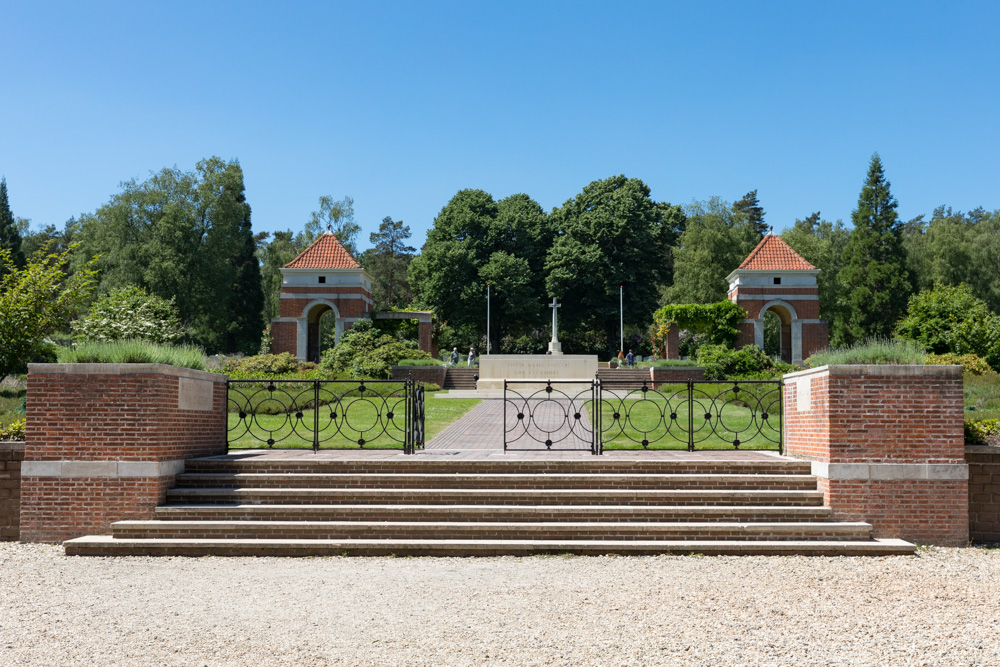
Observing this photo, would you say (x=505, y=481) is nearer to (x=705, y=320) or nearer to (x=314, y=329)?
(x=705, y=320)

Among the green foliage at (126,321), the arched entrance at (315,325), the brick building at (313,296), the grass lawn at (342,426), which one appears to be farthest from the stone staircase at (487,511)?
the arched entrance at (315,325)

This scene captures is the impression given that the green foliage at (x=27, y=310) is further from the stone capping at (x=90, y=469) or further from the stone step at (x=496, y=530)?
the stone step at (x=496, y=530)

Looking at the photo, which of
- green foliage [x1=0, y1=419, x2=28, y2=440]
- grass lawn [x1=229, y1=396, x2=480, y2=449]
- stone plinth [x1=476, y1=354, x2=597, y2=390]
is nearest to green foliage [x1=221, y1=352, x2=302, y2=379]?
grass lawn [x1=229, y1=396, x2=480, y2=449]

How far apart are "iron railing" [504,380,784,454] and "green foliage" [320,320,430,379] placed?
838cm

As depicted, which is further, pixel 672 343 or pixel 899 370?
pixel 672 343

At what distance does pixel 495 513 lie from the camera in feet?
27.3

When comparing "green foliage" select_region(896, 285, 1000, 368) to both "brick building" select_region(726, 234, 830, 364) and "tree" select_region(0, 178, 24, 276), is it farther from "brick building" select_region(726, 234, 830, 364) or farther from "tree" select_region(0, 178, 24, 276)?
"tree" select_region(0, 178, 24, 276)

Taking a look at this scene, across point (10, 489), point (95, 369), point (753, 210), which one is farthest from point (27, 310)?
point (753, 210)

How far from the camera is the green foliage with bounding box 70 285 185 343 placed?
26.3m

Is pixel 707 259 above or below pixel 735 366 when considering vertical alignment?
above

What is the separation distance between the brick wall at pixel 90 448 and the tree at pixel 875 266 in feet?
154

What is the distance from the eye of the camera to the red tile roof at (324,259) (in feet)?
140

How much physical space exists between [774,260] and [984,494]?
37.6 meters

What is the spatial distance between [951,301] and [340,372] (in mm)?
24982
